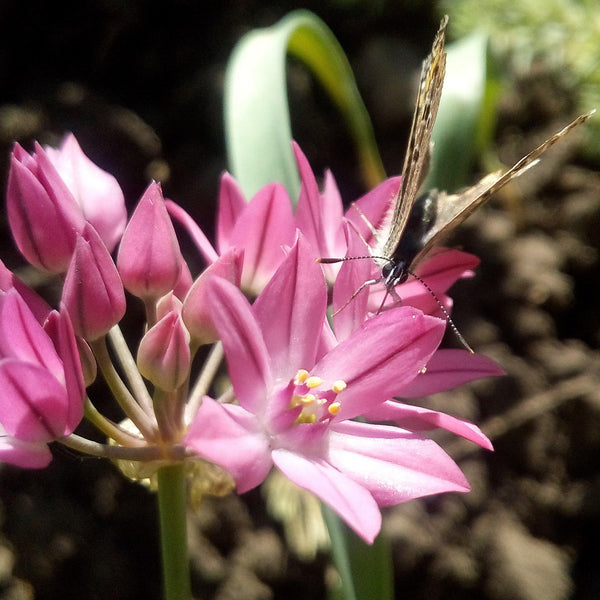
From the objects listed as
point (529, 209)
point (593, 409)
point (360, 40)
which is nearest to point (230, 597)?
point (593, 409)

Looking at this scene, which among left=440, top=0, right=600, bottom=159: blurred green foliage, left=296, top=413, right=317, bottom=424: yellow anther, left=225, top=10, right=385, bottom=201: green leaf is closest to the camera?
left=296, top=413, right=317, bottom=424: yellow anther

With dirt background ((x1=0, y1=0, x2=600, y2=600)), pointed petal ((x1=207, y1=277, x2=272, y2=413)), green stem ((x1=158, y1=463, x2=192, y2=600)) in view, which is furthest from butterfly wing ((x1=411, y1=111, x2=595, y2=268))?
dirt background ((x1=0, y1=0, x2=600, y2=600))

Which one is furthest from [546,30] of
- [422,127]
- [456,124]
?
[422,127]

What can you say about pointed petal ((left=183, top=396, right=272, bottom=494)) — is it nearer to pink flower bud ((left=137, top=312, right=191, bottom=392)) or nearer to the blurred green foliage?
pink flower bud ((left=137, top=312, right=191, bottom=392))

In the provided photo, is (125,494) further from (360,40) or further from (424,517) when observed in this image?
(360,40)

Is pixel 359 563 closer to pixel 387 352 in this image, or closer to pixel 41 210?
pixel 387 352

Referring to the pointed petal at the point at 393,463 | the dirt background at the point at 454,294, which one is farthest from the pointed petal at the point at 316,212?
the dirt background at the point at 454,294

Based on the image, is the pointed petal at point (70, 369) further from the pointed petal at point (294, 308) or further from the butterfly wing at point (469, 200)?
the butterfly wing at point (469, 200)
